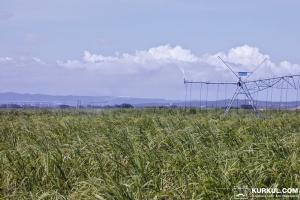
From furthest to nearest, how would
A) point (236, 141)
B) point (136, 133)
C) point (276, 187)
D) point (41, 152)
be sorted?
point (136, 133)
point (236, 141)
point (41, 152)
point (276, 187)

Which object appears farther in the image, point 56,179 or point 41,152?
point 41,152

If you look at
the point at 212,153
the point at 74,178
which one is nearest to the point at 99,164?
the point at 74,178

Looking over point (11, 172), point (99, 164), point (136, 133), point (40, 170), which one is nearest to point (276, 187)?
point (99, 164)

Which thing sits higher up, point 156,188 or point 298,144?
point 298,144

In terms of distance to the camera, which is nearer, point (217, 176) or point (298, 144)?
point (217, 176)

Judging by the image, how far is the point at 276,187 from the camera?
21.1 ft

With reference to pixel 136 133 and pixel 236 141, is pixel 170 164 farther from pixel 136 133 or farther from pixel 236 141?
pixel 136 133

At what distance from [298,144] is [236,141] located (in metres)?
1.50

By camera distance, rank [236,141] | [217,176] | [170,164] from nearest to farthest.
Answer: [217,176] → [170,164] → [236,141]

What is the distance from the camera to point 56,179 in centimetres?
820

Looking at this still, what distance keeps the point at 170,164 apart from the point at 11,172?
2860 mm

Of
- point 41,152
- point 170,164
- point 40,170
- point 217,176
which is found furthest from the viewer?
point 41,152

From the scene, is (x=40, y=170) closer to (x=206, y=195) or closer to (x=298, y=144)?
(x=206, y=195)

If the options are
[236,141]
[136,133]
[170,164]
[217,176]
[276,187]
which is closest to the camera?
[276,187]
